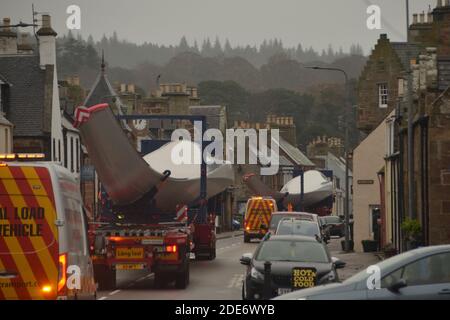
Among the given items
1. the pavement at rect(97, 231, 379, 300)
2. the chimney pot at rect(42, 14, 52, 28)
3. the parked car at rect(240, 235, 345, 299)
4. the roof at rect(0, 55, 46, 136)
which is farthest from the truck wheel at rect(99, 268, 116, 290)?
the chimney pot at rect(42, 14, 52, 28)

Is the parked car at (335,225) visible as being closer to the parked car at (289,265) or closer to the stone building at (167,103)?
the stone building at (167,103)

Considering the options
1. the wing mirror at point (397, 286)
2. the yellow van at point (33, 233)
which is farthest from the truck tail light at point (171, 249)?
the wing mirror at point (397, 286)

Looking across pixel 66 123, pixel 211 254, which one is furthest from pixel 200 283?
pixel 66 123

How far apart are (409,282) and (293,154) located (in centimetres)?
10353

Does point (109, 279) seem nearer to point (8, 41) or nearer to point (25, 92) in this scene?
point (25, 92)

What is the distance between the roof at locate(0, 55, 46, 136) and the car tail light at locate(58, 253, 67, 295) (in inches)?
1424

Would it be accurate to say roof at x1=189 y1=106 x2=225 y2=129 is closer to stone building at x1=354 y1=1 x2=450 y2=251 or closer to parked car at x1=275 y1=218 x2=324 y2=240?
stone building at x1=354 y1=1 x2=450 y2=251

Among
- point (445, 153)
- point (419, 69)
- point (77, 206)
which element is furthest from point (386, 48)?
point (77, 206)

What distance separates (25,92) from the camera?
53.7 meters

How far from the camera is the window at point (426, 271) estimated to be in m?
15.7

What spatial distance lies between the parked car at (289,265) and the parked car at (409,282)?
6461mm

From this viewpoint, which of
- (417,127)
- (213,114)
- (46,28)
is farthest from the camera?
(213,114)
